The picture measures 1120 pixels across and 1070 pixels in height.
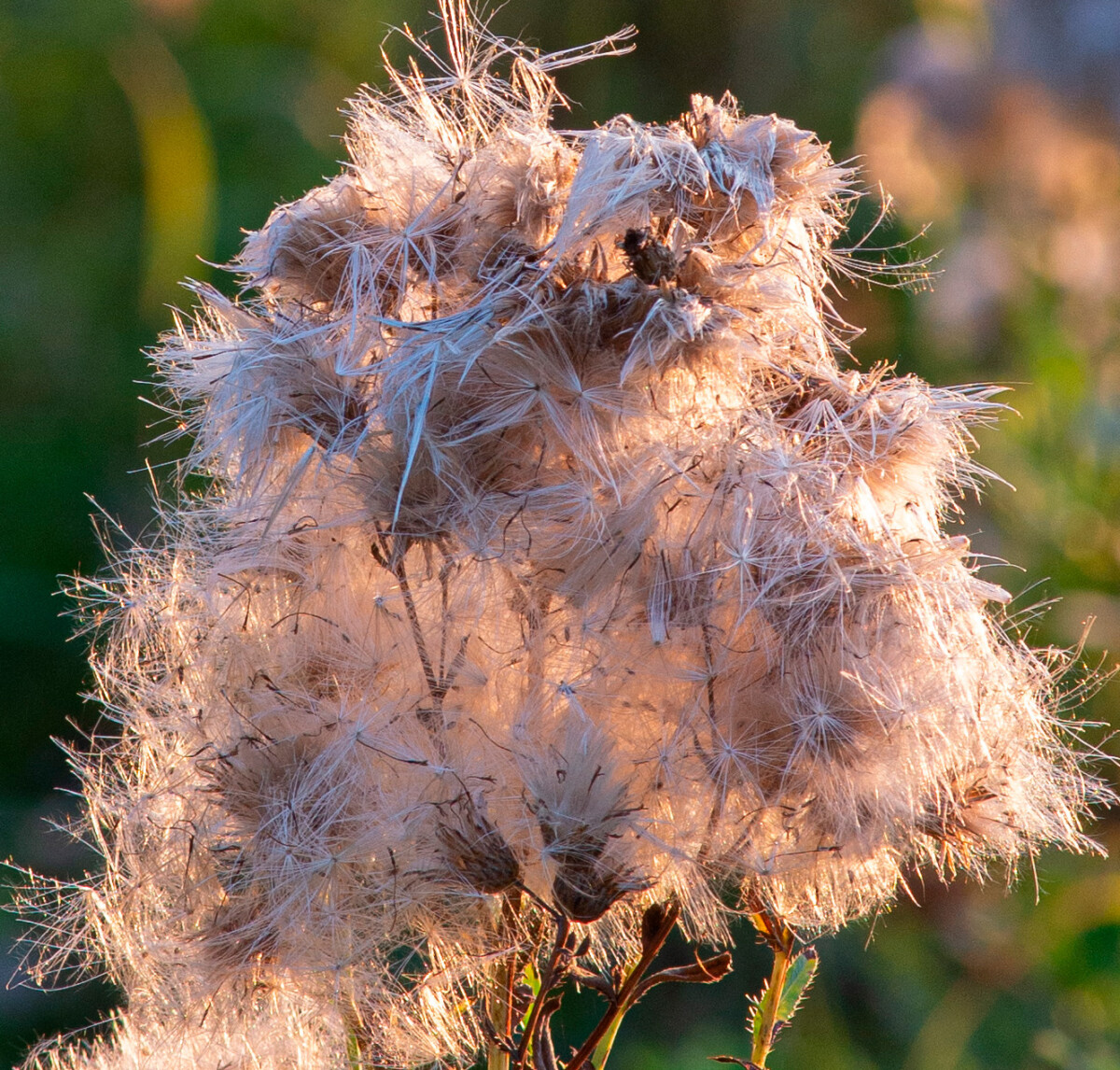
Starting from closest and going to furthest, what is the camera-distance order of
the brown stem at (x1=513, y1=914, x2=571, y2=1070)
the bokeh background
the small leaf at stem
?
the brown stem at (x1=513, y1=914, x2=571, y2=1070), the small leaf at stem, the bokeh background

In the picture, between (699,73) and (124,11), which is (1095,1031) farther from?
(124,11)

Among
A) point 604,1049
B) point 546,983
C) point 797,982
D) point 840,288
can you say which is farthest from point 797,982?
point 840,288

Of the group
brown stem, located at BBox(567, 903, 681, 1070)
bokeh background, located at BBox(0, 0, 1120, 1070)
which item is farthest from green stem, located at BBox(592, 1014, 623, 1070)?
bokeh background, located at BBox(0, 0, 1120, 1070)

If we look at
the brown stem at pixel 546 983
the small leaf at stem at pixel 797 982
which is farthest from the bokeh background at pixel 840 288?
the brown stem at pixel 546 983

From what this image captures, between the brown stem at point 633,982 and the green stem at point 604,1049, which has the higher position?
the brown stem at point 633,982

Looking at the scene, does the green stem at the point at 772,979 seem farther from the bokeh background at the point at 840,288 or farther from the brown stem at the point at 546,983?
the bokeh background at the point at 840,288

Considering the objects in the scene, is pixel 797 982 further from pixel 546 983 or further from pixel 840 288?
pixel 840 288

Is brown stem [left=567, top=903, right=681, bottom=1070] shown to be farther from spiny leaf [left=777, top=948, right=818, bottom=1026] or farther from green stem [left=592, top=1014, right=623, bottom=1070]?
spiny leaf [left=777, top=948, right=818, bottom=1026]

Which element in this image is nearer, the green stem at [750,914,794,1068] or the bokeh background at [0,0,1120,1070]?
the green stem at [750,914,794,1068]
